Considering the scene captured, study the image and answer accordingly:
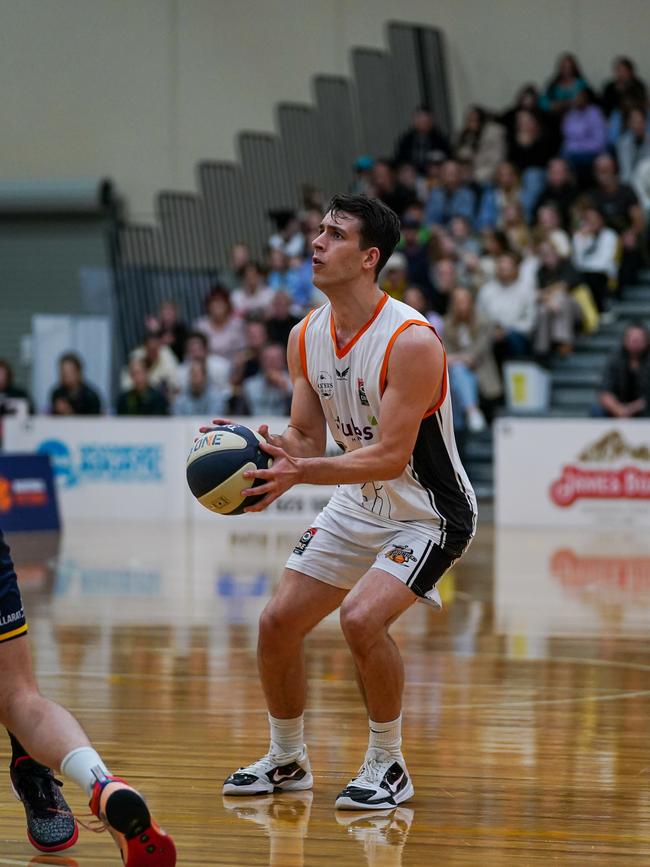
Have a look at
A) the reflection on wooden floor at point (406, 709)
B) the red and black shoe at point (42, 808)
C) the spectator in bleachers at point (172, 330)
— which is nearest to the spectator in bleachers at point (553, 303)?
the spectator in bleachers at point (172, 330)

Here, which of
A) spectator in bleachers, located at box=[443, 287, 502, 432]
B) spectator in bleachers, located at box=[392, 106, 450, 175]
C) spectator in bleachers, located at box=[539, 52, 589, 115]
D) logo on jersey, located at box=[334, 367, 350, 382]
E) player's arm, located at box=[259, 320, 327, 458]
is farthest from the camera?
spectator in bleachers, located at box=[392, 106, 450, 175]

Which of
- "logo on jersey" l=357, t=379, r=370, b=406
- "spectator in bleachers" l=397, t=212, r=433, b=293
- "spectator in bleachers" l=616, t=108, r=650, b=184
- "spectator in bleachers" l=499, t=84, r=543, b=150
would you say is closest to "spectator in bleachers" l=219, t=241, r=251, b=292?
"spectator in bleachers" l=397, t=212, r=433, b=293

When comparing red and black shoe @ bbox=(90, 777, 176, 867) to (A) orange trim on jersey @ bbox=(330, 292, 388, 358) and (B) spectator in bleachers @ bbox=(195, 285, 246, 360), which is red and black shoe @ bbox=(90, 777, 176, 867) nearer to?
(A) orange trim on jersey @ bbox=(330, 292, 388, 358)

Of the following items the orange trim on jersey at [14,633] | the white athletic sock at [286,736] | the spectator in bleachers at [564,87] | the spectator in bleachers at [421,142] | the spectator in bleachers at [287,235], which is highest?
the spectator in bleachers at [564,87]

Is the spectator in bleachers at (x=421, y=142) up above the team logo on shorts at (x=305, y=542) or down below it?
above

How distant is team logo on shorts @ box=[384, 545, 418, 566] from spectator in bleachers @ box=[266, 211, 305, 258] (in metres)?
13.1

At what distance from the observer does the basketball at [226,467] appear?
13.3ft

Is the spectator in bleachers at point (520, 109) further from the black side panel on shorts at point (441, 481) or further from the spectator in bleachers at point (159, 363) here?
the black side panel on shorts at point (441, 481)

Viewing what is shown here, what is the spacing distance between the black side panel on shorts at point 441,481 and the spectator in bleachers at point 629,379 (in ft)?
31.0

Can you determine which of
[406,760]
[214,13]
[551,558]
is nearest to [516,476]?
[551,558]

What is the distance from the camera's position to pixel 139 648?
23.8 feet

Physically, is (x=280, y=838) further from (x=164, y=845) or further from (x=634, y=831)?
(x=634, y=831)

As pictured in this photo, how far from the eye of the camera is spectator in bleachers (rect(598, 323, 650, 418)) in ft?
44.9

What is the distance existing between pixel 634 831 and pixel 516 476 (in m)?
9.48
